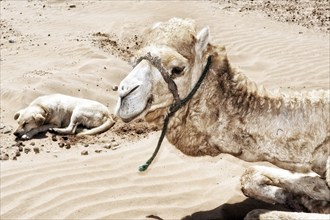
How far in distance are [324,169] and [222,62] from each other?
1.08m

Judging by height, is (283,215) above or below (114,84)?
above

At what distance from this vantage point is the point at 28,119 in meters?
7.86

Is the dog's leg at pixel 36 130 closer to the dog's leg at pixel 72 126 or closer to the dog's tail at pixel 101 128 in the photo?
the dog's leg at pixel 72 126

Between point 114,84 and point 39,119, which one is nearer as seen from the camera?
point 39,119

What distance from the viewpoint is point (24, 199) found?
511 centimetres

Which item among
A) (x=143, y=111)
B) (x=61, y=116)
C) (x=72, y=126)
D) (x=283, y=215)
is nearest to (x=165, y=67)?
(x=143, y=111)

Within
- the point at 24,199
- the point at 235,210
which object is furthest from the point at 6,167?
the point at 235,210

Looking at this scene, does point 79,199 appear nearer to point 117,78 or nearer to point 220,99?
point 220,99

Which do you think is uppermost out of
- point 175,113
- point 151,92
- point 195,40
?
point 195,40

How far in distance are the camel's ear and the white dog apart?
4.93 m

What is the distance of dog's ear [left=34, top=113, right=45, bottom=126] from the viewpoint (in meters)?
8.07

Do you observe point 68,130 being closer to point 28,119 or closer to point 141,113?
point 28,119

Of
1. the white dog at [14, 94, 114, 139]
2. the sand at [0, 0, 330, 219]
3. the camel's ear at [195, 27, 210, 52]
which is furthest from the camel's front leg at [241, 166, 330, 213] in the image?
the white dog at [14, 94, 114, 139]

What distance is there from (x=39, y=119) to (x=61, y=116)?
65 centimetres
